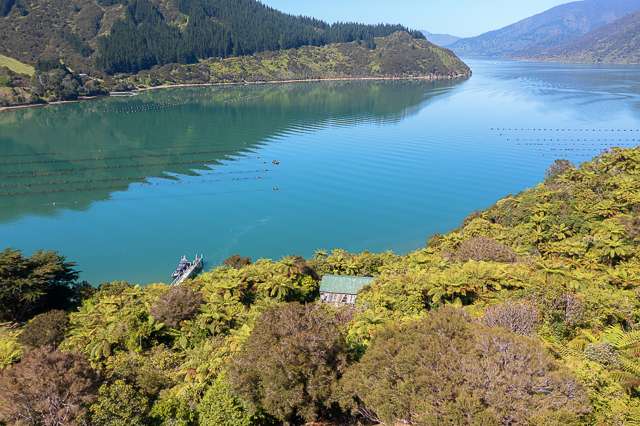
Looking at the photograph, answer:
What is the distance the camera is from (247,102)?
149 m

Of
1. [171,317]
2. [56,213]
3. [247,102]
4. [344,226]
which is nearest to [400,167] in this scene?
[344,226]

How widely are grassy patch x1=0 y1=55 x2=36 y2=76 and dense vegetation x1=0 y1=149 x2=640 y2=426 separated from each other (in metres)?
169

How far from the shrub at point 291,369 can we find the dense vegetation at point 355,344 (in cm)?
5

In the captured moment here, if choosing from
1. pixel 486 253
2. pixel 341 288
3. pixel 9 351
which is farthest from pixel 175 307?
pixel 486 253

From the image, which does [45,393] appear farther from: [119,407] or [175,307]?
[175,307]

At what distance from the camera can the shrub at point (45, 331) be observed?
21.7 metres

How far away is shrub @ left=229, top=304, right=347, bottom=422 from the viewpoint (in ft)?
44.8

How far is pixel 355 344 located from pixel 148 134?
3804 inches

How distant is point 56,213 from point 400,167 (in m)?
53.4

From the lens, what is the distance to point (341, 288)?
28391mm

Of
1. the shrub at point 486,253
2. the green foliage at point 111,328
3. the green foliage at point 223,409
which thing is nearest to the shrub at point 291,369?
the green foliage at point 223,409

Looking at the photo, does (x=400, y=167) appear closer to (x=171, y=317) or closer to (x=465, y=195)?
(x=465, y=195)

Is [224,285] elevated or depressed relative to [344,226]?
elevated

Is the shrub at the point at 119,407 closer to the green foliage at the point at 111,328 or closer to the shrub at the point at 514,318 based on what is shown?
the green foliage at the point at 111,328
